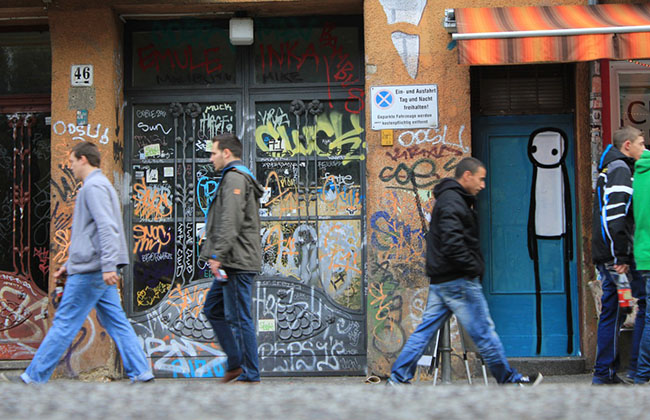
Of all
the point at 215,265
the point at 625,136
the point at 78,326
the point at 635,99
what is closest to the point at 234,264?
the point at 215,265

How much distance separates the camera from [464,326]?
503cm

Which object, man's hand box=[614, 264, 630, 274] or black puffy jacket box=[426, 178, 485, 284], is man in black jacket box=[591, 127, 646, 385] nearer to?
man's hand box=[614, 264, 630, 274]

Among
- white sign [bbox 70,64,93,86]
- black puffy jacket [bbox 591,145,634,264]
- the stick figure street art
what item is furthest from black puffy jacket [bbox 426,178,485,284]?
white sign [bbox 70,64,93,86]

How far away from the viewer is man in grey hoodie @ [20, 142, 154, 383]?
4.96 meters


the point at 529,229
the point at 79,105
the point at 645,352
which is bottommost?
the point at 645,352

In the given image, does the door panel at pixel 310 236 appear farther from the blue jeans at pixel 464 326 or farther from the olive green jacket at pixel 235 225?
the blue jeans at pixel 464 326

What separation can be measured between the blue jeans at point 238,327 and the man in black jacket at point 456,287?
1020 millimetres

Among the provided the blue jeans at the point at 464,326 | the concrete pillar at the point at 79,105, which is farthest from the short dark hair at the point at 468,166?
the concrete pillar at the point at 79,105

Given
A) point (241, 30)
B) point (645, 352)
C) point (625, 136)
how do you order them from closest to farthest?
point (645, 352), point (625, 136), point (241, 30)

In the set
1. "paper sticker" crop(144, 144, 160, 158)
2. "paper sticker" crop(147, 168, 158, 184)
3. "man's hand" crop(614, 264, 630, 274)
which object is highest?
"paper sticker" crop(144, 144, 160, 158)

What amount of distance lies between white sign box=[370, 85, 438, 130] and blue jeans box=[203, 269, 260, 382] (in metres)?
2.26

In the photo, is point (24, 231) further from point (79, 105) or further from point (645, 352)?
point (645, 352)

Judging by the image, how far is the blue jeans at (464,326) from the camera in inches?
196

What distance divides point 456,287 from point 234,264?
5.04 ft
